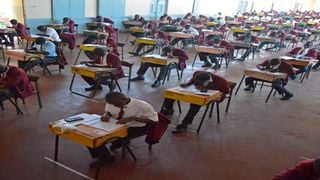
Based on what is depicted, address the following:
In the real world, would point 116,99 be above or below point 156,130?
above

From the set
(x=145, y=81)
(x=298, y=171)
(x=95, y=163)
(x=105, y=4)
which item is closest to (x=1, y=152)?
(x=95, y=163)

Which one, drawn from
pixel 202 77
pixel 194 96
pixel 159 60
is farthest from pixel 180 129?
pixel 159 60

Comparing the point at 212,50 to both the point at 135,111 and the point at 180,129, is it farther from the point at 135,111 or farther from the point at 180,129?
the point at 135,111

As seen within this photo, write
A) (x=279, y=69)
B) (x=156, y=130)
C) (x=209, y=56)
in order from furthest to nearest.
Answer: (x=209, y=56) → (x=279, y=69) → (x=156, y=130)

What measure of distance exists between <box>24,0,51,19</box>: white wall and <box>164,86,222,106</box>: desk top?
9895 millimetres

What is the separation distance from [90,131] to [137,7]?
1641 cm

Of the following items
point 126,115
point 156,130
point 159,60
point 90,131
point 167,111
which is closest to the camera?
point 90,131

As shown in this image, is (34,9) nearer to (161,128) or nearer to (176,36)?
(176,36)

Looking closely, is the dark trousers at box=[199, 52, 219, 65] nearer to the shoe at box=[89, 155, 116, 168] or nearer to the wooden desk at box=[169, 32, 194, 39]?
the wooden desk at box=[169, 32, 194, 39]

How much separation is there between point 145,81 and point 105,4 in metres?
9.44

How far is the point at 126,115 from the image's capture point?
4215 millimetres

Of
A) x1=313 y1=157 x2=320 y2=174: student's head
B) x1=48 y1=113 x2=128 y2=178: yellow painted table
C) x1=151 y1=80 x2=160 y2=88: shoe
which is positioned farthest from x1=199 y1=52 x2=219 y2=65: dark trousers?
x1=313 y1=157 x2=320 y2=174: student's head

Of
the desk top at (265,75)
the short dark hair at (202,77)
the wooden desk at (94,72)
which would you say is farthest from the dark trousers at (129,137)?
the desk top at (265,75)

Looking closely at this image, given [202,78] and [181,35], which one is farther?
[181,35]
